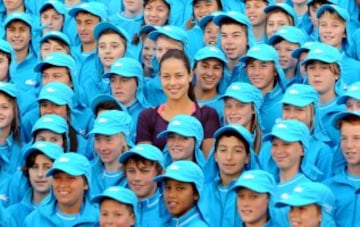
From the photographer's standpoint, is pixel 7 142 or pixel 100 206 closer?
pixel 100 206

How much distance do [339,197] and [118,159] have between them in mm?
1612

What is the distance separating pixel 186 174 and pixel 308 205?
0.89m

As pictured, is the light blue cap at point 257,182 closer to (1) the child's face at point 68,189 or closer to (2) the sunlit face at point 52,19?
(1) the child's face at point 68,189

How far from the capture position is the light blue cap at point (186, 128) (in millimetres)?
10969

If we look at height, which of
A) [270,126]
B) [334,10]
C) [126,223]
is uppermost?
[334,10]

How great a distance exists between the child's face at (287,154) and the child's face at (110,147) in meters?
1.18

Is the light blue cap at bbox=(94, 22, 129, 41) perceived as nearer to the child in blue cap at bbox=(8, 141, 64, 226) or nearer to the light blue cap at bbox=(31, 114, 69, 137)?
the light blue cap at bbox=(31, 114, 69, 137)

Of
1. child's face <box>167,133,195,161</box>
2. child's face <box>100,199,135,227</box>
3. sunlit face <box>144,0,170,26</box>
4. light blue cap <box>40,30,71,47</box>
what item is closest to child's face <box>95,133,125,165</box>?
child's face <box>167,133,195,161</box>

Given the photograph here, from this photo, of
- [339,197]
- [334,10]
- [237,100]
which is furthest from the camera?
[334,10]

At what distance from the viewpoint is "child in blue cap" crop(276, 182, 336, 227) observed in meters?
9.83

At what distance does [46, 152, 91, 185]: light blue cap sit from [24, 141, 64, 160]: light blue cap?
0.36m

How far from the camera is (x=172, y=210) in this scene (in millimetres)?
10297

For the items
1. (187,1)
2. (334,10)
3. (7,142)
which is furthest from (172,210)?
(187,1)

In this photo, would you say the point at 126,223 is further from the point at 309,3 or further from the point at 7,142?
the point at 309,3
